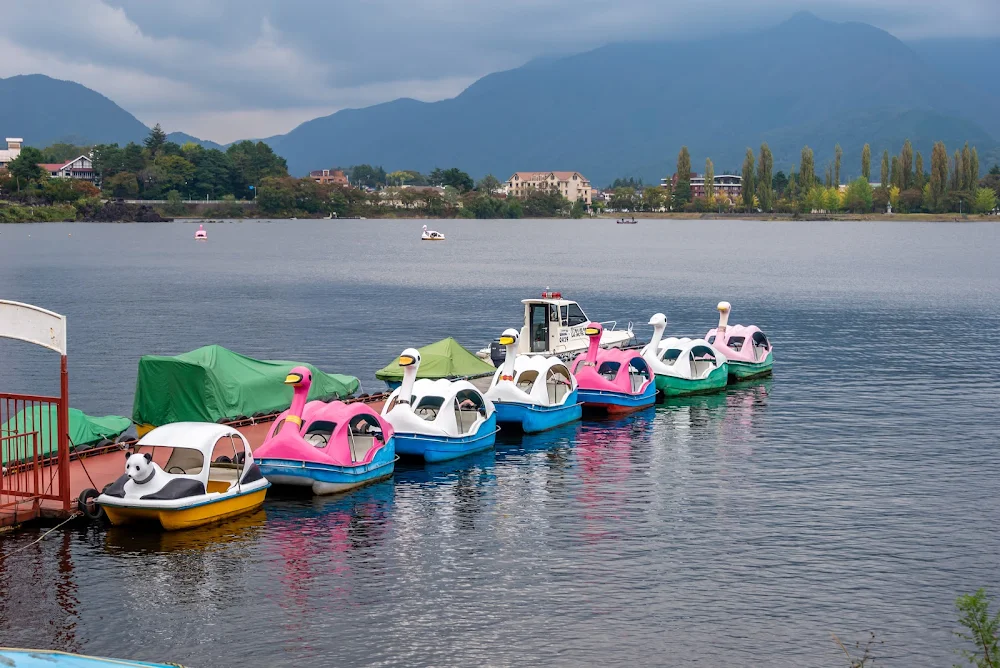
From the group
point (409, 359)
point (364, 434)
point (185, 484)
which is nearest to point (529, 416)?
point (409, 359)

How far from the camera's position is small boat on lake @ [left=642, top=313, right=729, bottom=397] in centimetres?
4797

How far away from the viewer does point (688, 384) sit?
159 ft

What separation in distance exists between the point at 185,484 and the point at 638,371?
23.5 metres

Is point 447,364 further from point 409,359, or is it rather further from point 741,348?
point 741,348

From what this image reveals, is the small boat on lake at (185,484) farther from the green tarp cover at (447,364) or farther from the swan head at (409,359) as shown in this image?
the green tarp cover at (447,364)

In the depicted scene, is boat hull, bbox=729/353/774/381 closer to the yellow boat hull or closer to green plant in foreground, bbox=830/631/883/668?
the yellow boat hull

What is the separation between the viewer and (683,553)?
26.6 m

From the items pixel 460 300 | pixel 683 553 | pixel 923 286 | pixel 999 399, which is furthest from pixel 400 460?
pixel 923 286

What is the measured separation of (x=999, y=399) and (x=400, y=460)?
90.5 feet

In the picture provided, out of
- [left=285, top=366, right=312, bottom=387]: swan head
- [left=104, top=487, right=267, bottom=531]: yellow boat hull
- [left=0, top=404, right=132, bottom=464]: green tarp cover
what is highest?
[left=285, top=366, right=312, bottom=387]: swan head

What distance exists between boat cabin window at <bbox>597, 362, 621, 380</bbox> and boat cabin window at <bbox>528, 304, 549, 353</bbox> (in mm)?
4712

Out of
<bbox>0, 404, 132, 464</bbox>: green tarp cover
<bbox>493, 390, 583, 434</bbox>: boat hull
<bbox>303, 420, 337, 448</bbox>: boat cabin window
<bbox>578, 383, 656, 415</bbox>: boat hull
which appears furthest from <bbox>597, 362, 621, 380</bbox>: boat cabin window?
<bbox>0, 404, 132, 464</bbox>: green tarp cover

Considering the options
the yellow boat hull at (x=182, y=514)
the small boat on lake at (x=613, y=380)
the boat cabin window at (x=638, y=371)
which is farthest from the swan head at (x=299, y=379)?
the boat cabin window at (x=638, y=371)

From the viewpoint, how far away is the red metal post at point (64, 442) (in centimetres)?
2659
